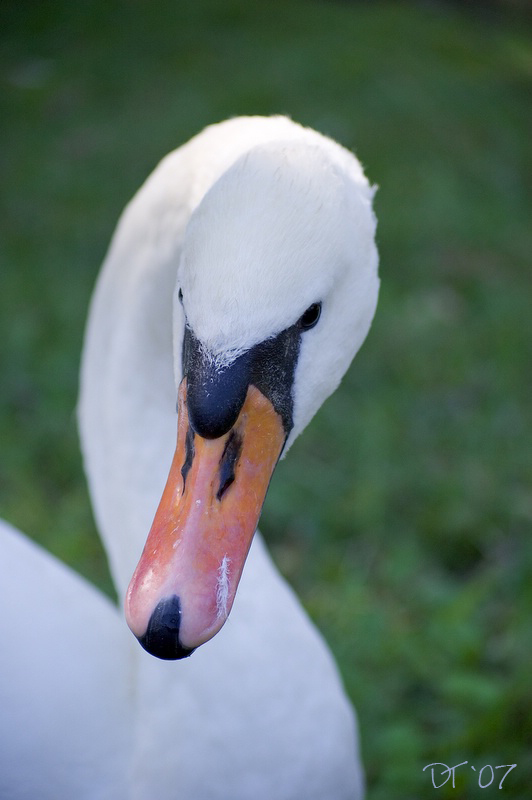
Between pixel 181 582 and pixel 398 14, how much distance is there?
8.48 m

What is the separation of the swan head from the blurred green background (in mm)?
1276

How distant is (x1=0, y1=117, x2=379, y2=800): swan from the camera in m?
1.08

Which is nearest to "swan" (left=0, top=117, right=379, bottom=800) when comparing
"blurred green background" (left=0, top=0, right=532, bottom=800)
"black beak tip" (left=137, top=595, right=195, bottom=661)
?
"black beak tip" (left=137, top=595, right=195, bottom=661)

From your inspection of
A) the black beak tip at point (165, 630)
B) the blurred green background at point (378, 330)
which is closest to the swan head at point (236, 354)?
the black beak tip at point (165, 630)

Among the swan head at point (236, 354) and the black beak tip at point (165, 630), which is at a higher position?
the swan head at point (236, 354)

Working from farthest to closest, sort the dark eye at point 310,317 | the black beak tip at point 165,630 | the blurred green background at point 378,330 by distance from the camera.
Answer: the blurred green background at point 378,330, the dark eye at point 310,317, the black beak tip at point 165,630

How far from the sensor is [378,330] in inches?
153

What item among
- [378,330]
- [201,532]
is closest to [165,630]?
[201,532]

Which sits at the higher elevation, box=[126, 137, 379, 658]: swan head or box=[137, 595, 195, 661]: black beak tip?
box=[126, 137, 379, 658]: swan head

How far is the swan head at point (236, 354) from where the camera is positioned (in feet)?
3.45

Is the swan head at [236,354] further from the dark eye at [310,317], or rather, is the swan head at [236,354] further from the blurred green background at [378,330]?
the blurred green background at [378,330]

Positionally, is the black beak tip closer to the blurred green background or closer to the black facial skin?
the black facial skin

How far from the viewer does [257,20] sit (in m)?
7.71

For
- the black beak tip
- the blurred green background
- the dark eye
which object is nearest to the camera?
the black beak tip
